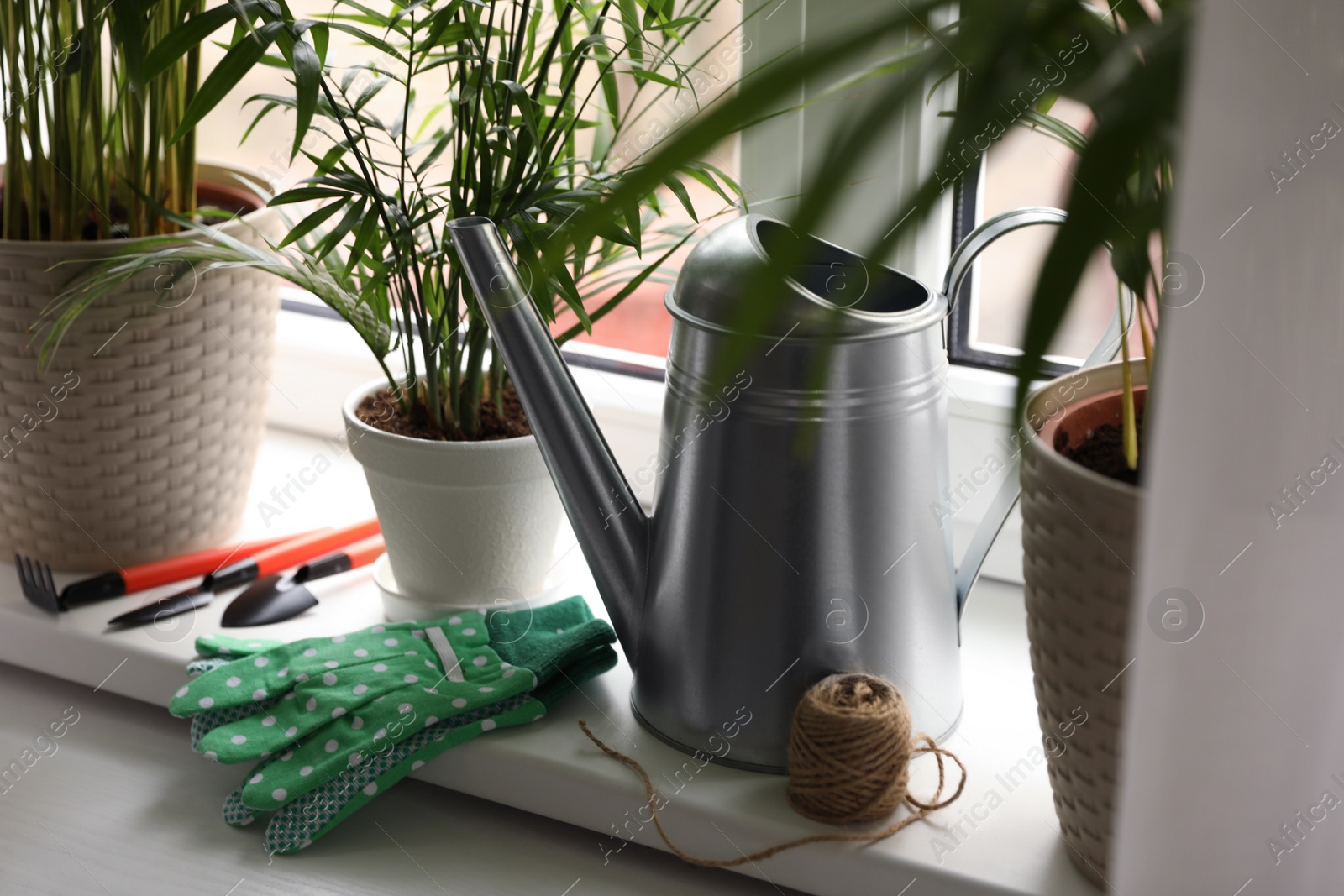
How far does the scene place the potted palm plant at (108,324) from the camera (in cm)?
68

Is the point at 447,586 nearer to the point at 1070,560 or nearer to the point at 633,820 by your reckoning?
the point at 633,820

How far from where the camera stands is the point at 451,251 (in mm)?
625

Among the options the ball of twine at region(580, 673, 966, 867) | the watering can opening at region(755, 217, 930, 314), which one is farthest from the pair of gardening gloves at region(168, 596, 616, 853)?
the watering can opening at region(755, 217, 930, 314)

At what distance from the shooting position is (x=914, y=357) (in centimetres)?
53

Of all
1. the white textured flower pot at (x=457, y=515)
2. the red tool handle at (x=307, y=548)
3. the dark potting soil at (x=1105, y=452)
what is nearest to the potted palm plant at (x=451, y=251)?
the white textured flower pot at (x=457, y=515)

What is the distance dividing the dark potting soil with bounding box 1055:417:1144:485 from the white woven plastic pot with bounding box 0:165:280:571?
50cm

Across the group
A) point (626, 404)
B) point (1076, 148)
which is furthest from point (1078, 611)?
point (626, 404)

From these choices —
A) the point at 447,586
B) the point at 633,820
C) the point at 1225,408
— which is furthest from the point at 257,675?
the point at 1225,408

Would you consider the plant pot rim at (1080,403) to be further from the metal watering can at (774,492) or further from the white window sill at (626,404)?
the white window sill at (626,404)

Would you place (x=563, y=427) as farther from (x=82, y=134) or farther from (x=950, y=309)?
(x=82, y=134)

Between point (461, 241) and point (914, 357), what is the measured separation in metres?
0.21

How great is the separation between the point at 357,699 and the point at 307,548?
8.2 inches

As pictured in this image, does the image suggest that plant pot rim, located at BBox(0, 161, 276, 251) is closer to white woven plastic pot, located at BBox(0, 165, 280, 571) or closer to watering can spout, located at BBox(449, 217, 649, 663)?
white woven plastic pot, located at BBox(0, 165, 280, 571)

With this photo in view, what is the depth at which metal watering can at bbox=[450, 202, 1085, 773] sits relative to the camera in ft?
1.67
